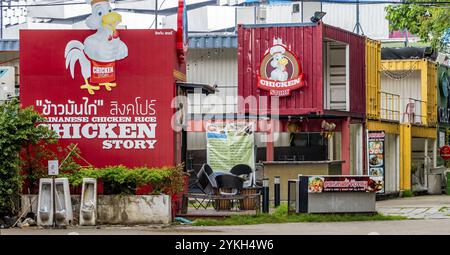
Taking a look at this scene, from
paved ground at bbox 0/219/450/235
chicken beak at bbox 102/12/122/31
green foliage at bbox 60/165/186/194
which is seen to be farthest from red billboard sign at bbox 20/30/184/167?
paved ground at bbox 0/219/450/235

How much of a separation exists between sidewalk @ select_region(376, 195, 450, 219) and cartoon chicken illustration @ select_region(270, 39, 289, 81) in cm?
556

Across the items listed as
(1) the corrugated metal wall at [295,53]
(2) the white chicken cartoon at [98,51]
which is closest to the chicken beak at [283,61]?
(1) the corrugated metal wall at [295,53]

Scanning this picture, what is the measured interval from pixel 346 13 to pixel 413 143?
15.6m

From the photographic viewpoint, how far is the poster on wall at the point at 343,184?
27.8m

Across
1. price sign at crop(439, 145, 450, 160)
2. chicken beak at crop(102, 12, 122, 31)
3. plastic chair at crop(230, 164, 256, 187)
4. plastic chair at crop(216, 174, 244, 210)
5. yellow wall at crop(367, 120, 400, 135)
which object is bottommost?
plastic chair at crop(216, 174, 244, 210)

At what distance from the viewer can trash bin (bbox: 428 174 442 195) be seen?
46.2 metres

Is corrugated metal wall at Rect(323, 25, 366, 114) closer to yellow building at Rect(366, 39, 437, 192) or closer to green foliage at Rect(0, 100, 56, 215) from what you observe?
yellow building at Rect(366, 39, 437, 192)

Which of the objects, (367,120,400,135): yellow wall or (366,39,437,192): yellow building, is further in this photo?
(366,39,437,192): yellow building

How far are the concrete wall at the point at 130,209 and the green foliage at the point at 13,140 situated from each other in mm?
548

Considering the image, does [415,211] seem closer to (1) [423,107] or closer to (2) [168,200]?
(2) [168,200]

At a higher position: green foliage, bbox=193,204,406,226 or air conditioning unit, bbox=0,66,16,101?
air conditioning unit, bbox=0,66,16,101

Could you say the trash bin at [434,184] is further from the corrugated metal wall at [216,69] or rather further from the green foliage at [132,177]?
the green foliage at [132,177]

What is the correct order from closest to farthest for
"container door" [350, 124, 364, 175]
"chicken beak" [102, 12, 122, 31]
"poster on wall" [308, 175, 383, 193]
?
"chicken beak" [102, 12, 122, 31], "poster on wall" [308, 175, 383, 193], "container door" [350, 124, 364, 175]
